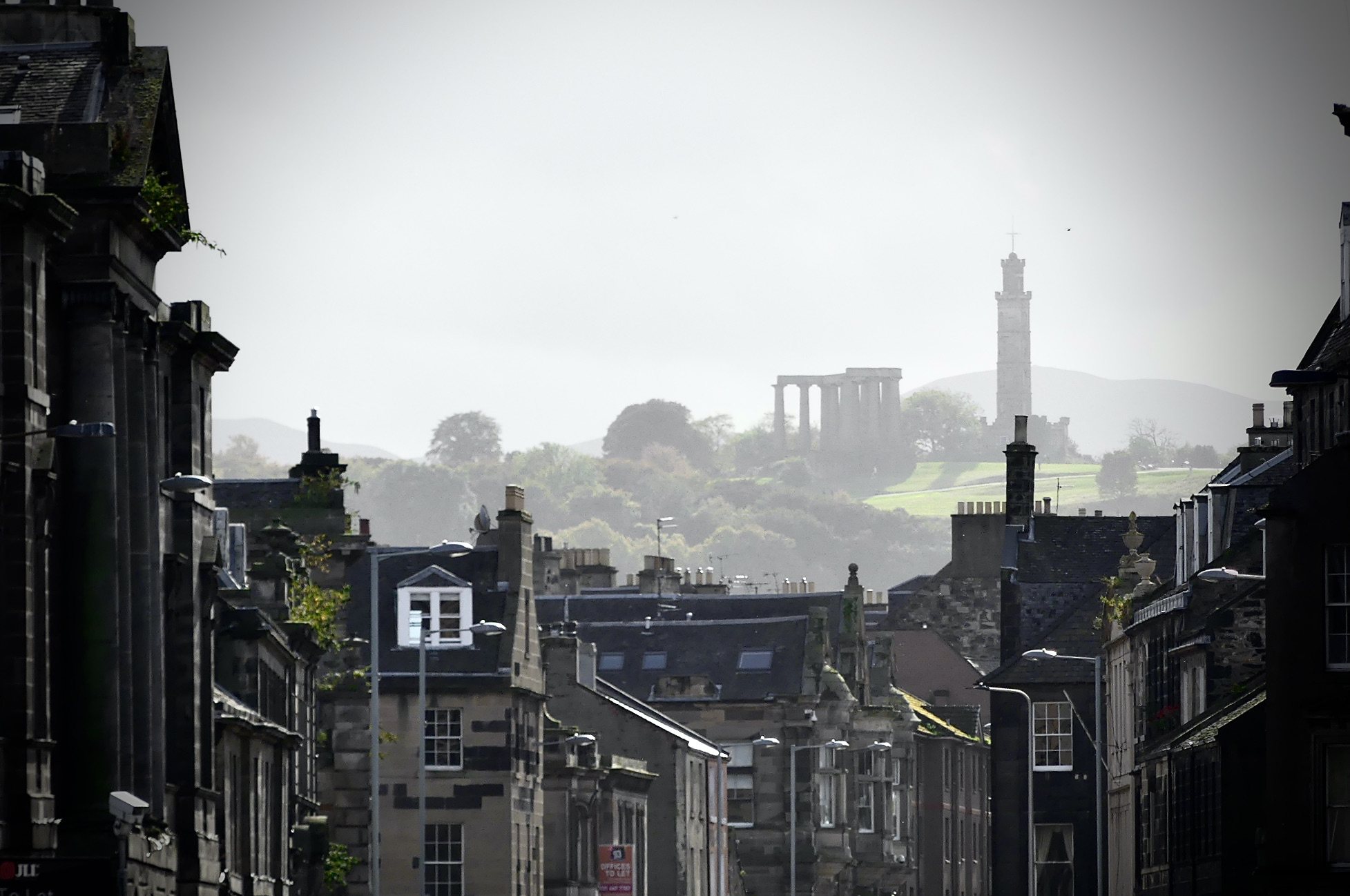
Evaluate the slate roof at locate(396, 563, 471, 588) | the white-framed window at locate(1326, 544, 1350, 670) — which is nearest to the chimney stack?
the slate roof at locate(396, 563, 471, 588)

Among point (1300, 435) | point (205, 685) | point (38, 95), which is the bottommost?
point (205, 685)

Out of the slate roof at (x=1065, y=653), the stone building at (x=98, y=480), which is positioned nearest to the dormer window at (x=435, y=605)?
the slate roof at (x=1065, y=653)

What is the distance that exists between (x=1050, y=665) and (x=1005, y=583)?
6.44 meters

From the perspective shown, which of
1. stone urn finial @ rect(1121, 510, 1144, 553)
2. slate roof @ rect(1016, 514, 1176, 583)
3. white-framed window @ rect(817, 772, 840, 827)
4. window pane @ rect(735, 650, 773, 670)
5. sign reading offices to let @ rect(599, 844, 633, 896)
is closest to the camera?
sign reading offices to let @ rect(599, 844, 633, 896)

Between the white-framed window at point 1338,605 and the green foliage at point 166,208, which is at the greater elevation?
the green foliage at point 166,208

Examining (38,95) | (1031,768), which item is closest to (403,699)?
(1031,768)

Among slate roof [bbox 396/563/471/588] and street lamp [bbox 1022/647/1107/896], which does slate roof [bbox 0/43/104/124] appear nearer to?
street lamp [bbox 1022/647/1107/896]

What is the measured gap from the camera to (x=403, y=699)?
71312mm

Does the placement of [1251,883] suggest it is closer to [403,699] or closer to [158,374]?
[158,374]

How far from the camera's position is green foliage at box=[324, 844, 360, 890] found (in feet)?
197

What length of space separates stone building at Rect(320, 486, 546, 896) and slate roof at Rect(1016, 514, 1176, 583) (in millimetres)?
22053

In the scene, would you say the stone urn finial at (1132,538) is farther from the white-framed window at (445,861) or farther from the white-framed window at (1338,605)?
the white-framed window at (1338,605)

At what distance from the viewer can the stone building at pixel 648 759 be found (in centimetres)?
8419

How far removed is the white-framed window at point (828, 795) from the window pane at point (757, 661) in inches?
148
